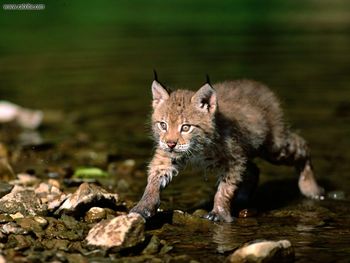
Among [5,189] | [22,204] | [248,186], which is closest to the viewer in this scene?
[22,204]

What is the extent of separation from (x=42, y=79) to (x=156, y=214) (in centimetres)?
1334

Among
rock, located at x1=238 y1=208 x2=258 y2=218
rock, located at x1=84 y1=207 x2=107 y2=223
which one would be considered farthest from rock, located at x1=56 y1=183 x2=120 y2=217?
rock, located at x1=238 y1=208 x2=258 y2=218

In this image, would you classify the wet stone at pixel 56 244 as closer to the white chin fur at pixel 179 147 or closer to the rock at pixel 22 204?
the rock at pixel 22 204

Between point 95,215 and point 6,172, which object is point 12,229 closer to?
point 95,215

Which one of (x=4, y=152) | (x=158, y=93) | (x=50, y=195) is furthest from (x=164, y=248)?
(x=4, y=152)

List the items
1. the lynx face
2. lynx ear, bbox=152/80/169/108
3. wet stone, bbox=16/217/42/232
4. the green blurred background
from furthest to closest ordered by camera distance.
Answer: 1. the green blurred background
2. lynx ear, bbox=152/80/169/108
3. the lynx face
4. wet stone, bbox=16/217/42/232

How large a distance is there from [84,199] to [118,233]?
49.3 inches

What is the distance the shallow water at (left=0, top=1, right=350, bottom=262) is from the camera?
10016 mm

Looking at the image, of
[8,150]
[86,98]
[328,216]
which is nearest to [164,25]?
[86,98]

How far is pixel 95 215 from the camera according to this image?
9.40 metres

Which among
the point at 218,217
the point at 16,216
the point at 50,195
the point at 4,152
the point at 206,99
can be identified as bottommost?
the point at 16,216

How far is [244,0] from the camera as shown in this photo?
43375mm

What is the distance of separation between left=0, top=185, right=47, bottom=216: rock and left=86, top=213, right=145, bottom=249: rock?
1201 mm

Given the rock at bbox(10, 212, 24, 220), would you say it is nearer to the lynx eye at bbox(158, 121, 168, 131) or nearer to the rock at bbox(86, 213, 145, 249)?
the rock at bbox(86, 213, 145, 249)
